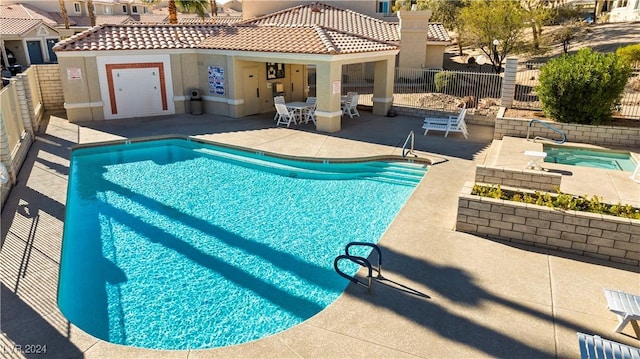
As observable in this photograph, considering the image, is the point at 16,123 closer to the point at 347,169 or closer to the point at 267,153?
the point at 267,153

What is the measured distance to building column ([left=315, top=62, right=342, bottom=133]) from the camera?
53.8ft

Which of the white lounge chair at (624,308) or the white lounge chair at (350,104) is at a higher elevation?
the white lounge chair at (350,104)

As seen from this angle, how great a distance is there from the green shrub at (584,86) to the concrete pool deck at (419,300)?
18.5 feet

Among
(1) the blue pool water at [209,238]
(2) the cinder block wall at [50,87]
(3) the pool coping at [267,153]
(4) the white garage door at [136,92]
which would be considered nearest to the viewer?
(1) the blue pool water at [209,238]

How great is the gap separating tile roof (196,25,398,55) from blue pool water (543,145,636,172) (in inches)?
304

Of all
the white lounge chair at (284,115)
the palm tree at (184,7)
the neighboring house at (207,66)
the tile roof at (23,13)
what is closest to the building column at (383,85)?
the neighboring house at (207,66)

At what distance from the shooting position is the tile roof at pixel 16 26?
147 ft

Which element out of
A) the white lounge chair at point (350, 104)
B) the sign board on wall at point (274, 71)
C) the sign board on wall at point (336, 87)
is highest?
the sign board on wall at point (274, 71)

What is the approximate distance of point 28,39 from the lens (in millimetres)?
46531

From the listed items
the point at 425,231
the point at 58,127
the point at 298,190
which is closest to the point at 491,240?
the point at 425,231

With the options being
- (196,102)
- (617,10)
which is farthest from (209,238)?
(617,10)

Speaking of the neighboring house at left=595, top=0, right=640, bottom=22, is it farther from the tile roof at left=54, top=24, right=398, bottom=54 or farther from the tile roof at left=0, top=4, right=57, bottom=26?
the tile roof at left=0, top=4, right=57, bottom=26

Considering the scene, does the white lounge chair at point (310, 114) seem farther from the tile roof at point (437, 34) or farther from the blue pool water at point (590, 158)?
the tile roof at point (437, 34)

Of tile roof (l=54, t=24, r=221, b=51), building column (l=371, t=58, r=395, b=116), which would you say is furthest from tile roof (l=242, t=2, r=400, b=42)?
building column (l=371, t=58, r=395, b=116)
